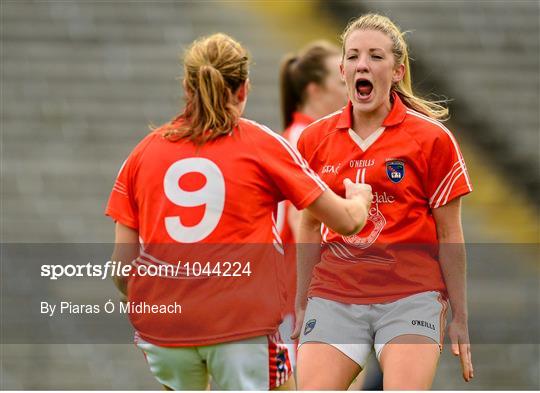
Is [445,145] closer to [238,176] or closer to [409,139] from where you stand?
[409,139]

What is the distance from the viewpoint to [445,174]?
12.8 ft

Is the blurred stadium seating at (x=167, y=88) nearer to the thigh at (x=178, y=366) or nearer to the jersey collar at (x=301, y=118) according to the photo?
the jersey collar at (x=301, y=118)

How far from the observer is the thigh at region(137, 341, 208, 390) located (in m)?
3.69

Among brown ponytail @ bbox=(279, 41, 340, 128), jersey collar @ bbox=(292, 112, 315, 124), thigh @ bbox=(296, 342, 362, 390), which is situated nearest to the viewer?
thigh @ bbox=(296, 342, 362, 390)

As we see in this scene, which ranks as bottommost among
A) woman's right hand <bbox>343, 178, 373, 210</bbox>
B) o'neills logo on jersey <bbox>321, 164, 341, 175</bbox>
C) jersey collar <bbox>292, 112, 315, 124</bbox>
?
jersey collar <bbox>292, 112, 315, 124</bbox>

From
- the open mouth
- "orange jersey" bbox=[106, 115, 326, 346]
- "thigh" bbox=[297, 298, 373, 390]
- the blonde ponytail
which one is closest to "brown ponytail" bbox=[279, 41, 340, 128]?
the blonde ponytail

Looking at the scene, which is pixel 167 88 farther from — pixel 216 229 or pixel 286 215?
pixel 216 229

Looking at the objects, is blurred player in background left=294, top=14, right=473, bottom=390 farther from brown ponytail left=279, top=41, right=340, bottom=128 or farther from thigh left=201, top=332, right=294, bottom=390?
brown ponytail left=279, top=41, right=340, bottom=128

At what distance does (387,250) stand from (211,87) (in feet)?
2.84

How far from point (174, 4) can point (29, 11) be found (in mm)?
1180

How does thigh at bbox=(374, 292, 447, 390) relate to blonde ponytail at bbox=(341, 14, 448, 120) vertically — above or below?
below

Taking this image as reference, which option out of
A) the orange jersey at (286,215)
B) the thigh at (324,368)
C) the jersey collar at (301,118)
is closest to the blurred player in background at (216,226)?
the thigh at (324,368)

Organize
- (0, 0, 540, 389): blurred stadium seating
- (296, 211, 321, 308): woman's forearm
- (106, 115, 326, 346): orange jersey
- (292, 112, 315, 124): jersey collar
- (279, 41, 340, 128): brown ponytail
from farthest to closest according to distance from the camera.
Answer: (0, 0, 540, 389): blurred stadium seating
(279, 41, 340, 128): brown ponytail
(292, 112, 315, 124): jersey collar
(296, 211, 321, 308): woman's forearm
(106, 115, 326, 346): orange jersey

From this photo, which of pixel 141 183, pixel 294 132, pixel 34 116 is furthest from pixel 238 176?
pixel 34 116
